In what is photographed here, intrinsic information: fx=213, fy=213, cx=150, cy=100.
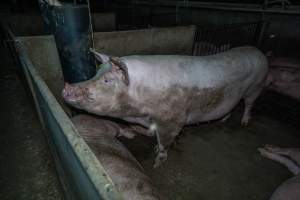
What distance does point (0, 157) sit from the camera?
2291 mm

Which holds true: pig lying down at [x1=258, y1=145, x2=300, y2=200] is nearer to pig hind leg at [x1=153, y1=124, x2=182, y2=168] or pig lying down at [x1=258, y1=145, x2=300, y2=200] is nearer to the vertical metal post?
pig hind leg at [x1=153, y1=124, x2=182, y2=168]

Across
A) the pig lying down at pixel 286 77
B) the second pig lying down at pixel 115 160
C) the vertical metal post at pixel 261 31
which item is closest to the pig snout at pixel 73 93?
the second pig lying down at pixel 115 160

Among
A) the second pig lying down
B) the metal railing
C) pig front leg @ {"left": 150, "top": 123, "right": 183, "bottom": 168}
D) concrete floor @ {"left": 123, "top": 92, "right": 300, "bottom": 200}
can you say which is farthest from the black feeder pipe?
the metal railing

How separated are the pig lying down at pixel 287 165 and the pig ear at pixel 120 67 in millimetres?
1945

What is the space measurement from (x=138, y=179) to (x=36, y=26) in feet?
17.2

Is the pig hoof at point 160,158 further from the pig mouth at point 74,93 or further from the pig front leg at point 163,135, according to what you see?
the pig mouth at point 74,93

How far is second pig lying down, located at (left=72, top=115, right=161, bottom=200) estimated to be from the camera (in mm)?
1855

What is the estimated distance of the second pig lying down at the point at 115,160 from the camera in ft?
6.09

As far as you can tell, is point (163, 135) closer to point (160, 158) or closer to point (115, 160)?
point (160, 158)

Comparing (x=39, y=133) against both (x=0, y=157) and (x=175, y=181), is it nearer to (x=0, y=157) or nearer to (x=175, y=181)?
(x=0, y=157)

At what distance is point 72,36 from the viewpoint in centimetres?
253

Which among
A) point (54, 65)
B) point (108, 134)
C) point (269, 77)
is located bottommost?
point (108, 134)

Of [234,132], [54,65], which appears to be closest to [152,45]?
[54,65]

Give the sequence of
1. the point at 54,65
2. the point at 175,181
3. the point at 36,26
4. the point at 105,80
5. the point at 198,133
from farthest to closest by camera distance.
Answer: the point at 36,26 → the point at 198,133 → the point at 54,65 → the point at 175,181 → the point at 105,80
